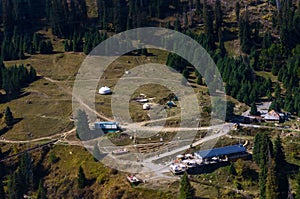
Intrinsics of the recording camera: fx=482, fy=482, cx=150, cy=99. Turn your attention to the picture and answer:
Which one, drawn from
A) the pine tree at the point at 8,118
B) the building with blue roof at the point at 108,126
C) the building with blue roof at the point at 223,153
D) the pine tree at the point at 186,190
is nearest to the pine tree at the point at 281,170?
the building with blue roof at the point at 223,153

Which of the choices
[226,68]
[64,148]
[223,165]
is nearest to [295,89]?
[226,68]

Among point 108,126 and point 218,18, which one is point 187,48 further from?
point 108,126

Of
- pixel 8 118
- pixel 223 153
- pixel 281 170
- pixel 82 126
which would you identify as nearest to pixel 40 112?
pixel 8 118

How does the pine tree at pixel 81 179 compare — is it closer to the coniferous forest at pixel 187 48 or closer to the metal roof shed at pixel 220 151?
the coniferous forest at pixel 187 48

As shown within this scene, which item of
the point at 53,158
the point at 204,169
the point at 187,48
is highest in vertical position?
the point at 187,48

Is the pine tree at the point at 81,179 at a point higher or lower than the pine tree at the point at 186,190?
lower

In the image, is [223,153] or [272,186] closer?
[272,186]

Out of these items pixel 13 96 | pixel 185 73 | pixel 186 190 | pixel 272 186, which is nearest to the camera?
pixel 272 186

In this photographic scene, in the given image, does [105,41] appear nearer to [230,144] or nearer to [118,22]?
[118,22]
